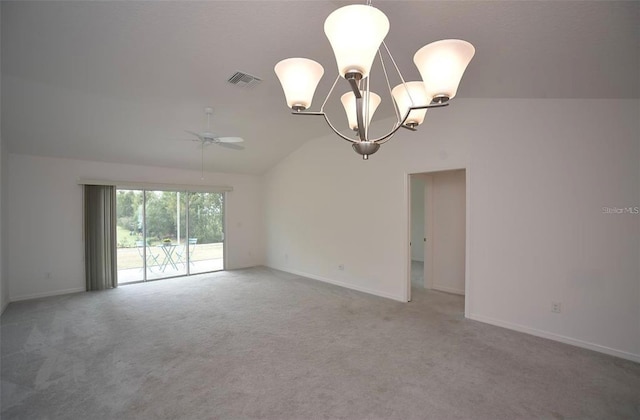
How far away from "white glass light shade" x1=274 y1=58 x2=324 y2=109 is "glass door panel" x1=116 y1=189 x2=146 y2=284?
527 cm

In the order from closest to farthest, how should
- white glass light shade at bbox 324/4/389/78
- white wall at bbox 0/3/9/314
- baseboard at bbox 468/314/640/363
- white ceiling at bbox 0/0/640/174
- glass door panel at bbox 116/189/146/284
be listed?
1. white glass light shade at bbox 324/4/389/78
2. white ceiling at bbox 0/0/640/174
3. baseboard at bbox 468/314/640/363
4. white wall at bbox 0/3/9/314
5. glass door panel at bbox 116/189/146/284

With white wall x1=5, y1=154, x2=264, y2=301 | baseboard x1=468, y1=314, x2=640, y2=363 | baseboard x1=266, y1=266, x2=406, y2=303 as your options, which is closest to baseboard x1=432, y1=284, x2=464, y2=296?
baseboard x1=266, y1=266, x2=406, y2=303

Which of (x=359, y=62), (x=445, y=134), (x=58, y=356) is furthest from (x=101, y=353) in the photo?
(x=445, y=134)

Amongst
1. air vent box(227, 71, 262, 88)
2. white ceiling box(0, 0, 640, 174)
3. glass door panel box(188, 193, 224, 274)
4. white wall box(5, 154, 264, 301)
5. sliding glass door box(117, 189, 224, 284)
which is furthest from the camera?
glass door panel box(188, 193, 224, 274)

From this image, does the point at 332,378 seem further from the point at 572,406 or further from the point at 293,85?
the point at 293,85

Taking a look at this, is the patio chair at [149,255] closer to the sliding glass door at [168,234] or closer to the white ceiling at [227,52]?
the sliding glass door at [168,234]

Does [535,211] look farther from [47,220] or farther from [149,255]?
[47,220]

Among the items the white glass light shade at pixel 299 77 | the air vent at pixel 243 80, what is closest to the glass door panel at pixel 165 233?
the air vent at pixel 243 80

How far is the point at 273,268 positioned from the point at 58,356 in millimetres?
4390

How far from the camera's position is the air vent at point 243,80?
3.06 m

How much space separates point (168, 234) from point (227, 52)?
4.56m

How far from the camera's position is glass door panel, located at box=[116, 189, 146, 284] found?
5.48 m

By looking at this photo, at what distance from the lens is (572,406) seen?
208 centimetres

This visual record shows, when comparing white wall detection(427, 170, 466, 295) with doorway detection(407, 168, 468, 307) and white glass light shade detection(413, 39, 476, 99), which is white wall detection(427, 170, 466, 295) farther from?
white glass light shade detection(413, 39, 476, 99)
